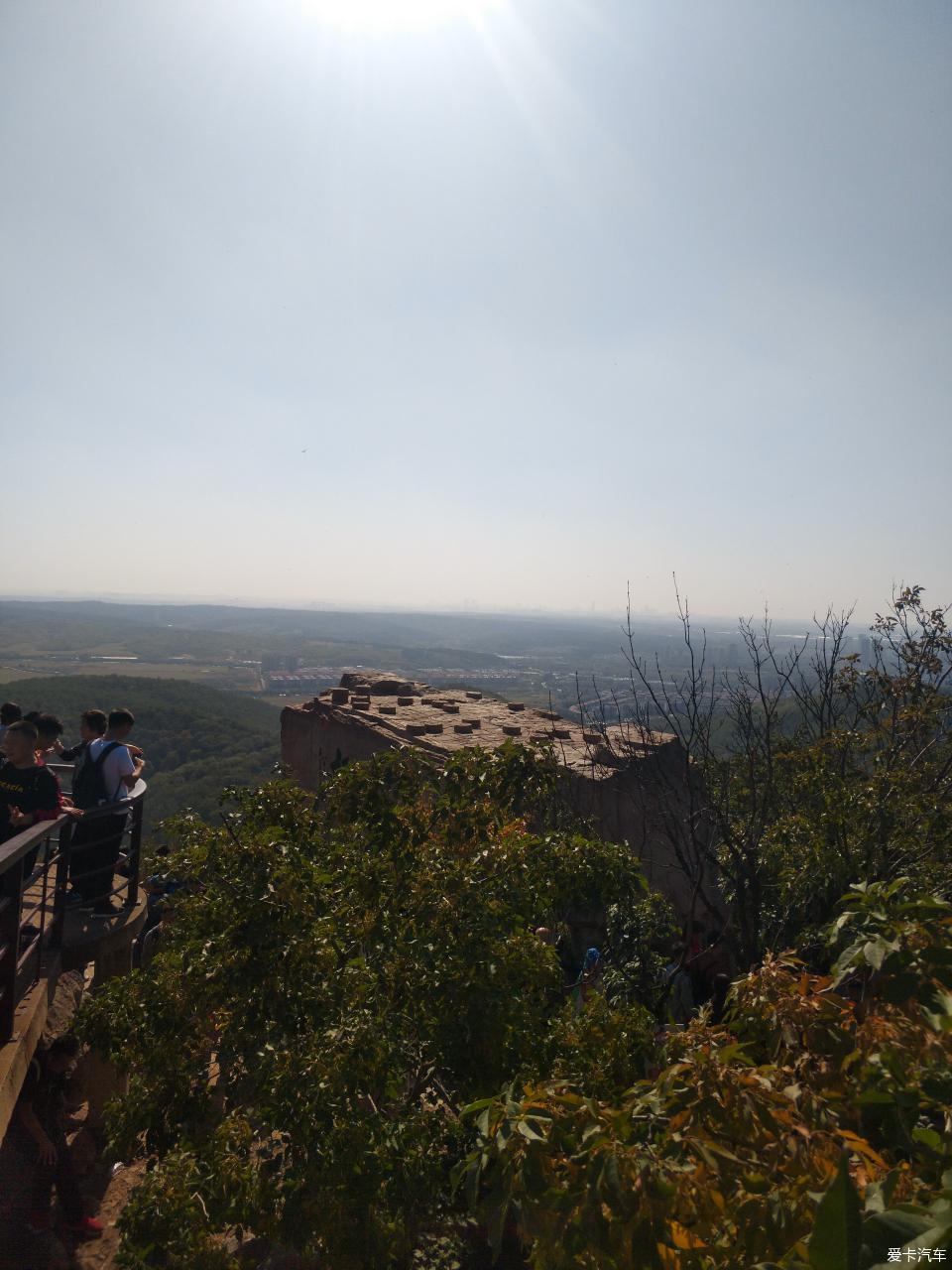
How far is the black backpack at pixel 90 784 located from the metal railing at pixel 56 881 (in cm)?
22

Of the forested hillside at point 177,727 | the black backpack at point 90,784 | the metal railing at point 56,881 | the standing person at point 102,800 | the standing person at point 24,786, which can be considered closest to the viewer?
the metal railing at point 56,881

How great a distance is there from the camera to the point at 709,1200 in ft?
5.58

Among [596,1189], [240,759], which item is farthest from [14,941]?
[240,759]

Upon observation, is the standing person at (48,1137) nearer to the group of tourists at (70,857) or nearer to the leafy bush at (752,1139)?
the group of tourists at (70,857)

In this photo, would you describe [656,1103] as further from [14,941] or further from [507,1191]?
[14,941]

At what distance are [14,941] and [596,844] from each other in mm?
3681

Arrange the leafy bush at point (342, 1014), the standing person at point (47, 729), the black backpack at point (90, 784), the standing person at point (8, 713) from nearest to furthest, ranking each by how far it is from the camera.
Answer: the leafy bush at point (342, 1014)
the black backpack at point (90, 784)
the standing person at point (47, 729)
the standing person at point (8, 713)

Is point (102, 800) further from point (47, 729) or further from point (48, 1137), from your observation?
point (48, 1137)

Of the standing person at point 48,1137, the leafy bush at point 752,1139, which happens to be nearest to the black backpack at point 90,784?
the standing person at point 48,1137

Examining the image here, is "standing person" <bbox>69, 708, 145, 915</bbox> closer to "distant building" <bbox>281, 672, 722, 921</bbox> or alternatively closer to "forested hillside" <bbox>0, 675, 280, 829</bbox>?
"distant building" <bbox>281, 672, 722, 921</bbox>

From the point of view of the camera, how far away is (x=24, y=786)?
529 centimetres

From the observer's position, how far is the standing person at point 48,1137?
4.85m

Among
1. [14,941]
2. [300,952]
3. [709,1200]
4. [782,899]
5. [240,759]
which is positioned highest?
[709,1200]

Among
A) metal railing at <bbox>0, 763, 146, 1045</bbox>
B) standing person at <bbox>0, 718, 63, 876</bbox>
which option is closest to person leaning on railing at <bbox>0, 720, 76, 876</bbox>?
standing person at <bbox>0, 718, 63, 876</bbox>
